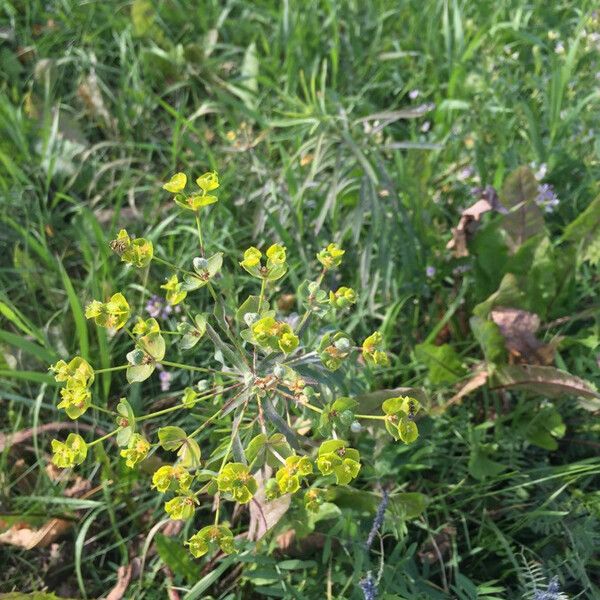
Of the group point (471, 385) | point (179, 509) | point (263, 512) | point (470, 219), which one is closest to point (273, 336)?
point (179, 509)

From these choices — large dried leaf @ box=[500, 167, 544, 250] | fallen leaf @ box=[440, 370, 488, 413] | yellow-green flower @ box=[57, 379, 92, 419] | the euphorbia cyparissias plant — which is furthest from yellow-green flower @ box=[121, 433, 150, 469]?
large dried leaf @ box=[500, 167, 544, 250]

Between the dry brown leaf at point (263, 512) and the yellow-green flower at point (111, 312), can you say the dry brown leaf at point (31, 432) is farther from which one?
the yellow-green flower at point (111, 312)

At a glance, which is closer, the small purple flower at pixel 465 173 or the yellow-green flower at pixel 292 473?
the yellow-green flower at pixel 292 473

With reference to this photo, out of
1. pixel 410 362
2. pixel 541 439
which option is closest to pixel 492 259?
pixel 410 362

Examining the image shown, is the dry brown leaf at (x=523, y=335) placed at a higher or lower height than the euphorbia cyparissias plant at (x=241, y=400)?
lower

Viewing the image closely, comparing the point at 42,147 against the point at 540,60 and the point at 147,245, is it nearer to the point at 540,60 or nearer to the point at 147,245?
the point at 147,245

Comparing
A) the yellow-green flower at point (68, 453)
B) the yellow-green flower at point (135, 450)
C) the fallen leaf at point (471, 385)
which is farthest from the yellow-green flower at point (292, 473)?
the fallen leaf at point (471, 385)

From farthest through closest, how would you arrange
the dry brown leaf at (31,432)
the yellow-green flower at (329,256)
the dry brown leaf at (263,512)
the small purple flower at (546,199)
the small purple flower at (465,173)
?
1. the small purple flower at (465,173)
2. the small purple flower at (546,199)
3. the dry brown leaf at (31,432)
4. the dry brown leaf at (263,512)
5. the yellow-green flower at (329,256)
